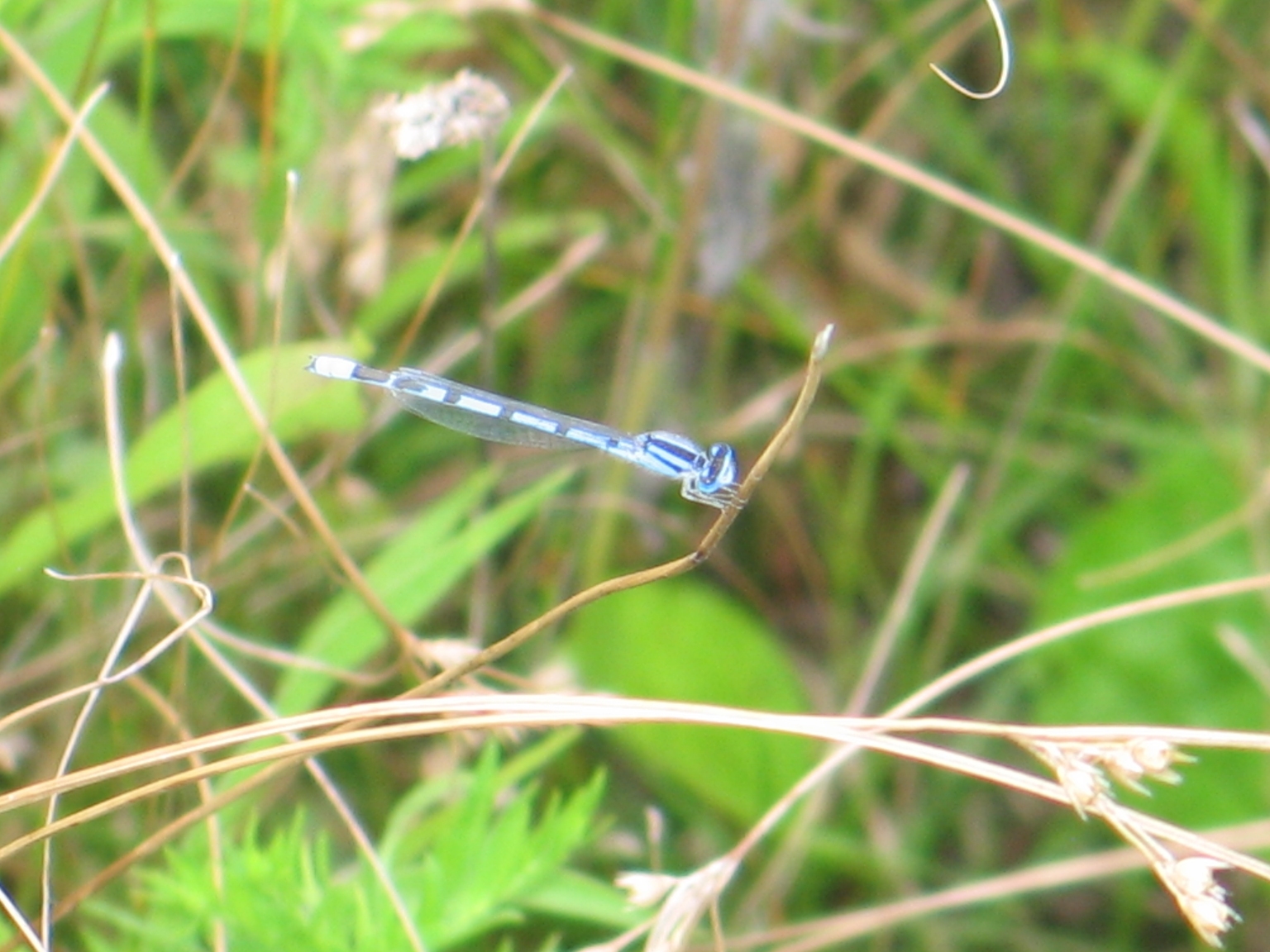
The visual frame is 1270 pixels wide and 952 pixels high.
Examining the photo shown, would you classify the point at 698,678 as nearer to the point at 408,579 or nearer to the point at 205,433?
the point at 408,579

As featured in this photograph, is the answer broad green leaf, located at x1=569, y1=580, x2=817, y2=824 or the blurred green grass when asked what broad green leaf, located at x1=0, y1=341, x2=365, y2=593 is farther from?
broad green leaf, located at x1=569, y1=580, x2=817, y2=824

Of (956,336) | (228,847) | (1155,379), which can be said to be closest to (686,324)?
(956,336)

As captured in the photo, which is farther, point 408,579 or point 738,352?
point 738,352

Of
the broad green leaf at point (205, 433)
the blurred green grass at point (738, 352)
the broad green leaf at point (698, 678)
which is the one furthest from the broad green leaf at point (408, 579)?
the broad green leaf at point (698, 678)

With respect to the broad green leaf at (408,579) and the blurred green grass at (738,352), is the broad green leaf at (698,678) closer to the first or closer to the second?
the blurred green grass at (738,352)

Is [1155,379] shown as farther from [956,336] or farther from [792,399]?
[792,399]

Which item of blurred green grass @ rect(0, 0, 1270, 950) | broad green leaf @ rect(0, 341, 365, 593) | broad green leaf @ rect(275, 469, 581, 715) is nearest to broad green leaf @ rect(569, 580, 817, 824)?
blurred green grass @ rect(0, 0, 1270, 950)

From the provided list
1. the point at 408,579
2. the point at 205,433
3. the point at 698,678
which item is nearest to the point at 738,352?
the point at 698,678
